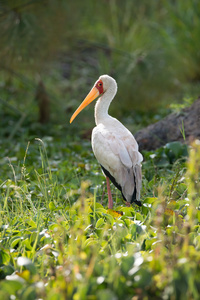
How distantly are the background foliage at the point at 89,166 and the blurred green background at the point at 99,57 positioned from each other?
0.05ft

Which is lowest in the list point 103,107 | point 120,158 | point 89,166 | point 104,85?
point 89,166

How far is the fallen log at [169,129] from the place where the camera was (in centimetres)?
418

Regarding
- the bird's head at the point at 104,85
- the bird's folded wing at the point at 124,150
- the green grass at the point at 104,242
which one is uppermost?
the bird's head at the point at 104,85

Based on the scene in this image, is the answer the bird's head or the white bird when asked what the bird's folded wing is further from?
the bird's head

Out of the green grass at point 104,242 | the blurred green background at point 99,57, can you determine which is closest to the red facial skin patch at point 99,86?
the green grass at point 104,242

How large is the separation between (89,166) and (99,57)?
2925mm

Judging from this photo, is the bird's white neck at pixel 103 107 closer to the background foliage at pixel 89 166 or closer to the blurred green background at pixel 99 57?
the background foliage at pixel 89 166

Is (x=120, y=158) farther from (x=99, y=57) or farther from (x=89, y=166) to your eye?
(x=99, y=57)

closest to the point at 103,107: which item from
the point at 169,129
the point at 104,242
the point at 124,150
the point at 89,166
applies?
the point at 124,150

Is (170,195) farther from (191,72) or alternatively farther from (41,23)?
(191,72)

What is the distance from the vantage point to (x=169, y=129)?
4.29 metres

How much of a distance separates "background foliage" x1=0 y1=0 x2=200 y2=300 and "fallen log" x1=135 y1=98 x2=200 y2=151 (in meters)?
0.15

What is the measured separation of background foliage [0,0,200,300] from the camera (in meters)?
1.68

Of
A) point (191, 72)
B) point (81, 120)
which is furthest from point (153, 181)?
point (191, 72)
